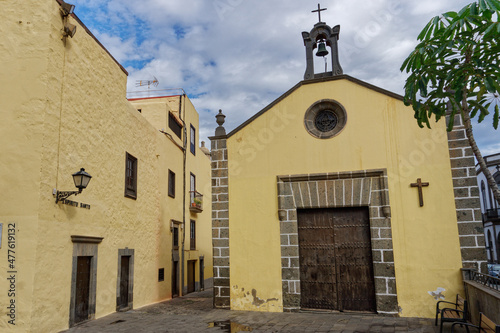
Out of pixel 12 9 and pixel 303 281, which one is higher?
pixel 12 9

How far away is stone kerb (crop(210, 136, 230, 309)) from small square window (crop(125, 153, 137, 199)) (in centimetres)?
262

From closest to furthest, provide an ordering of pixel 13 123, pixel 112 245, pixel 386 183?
pixel 13 123 → pixel 386 183 → pixel 112 245

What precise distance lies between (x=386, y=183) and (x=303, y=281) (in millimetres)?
2816

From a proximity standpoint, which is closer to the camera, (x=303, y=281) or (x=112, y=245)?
(x=303, y=281)

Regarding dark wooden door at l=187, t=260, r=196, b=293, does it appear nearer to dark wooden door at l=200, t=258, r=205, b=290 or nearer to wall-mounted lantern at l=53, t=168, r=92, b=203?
dark wooden door at l=200, t=258, r=205, b=290

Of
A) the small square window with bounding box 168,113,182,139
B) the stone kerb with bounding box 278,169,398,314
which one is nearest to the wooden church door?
the stone kerb with bounding box 278,169,398,314

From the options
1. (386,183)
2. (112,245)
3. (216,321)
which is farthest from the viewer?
(112,245)

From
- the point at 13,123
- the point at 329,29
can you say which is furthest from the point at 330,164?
the point at 13,123

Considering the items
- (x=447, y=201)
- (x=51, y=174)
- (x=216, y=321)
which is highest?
(x=51, y=174)

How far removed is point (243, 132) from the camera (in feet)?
33.0

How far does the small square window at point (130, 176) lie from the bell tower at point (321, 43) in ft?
17.3

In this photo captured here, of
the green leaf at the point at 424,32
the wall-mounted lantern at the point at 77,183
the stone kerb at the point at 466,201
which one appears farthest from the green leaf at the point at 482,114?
the wall-mounted lantern at the point at 77,183

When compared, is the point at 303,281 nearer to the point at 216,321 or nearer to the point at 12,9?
the point at 216,321

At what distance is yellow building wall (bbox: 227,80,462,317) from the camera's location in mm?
8500
